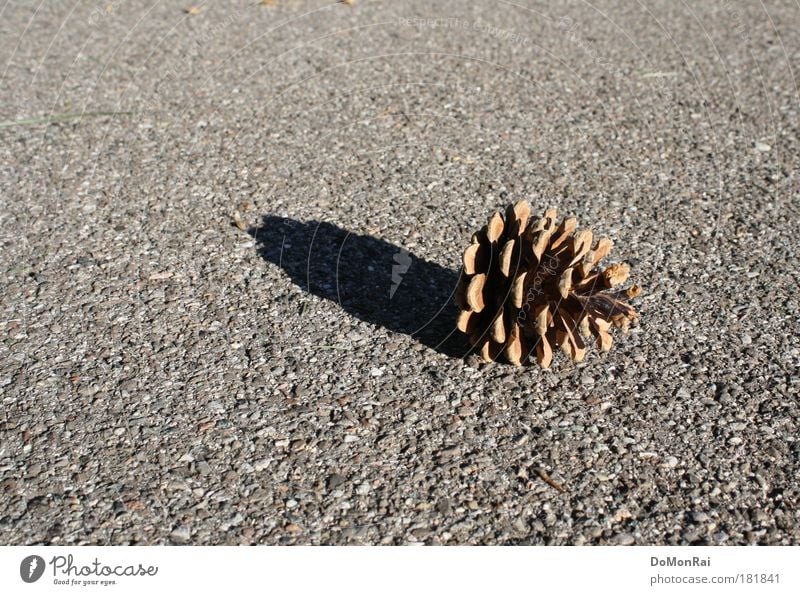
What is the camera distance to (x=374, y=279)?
2.83 metres

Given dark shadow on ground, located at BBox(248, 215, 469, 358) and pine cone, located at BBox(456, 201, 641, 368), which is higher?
pine cone, located at BBox(456, 201, 641, 368)

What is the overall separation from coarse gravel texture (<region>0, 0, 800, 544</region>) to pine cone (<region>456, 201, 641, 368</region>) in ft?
0.38

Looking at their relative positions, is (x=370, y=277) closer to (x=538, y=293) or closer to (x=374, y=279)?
(x=374, y=279)

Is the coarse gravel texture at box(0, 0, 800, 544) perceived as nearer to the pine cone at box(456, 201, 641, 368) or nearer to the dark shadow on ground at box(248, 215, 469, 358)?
the dark shadow on ground at box(248, 215, 469, 358)

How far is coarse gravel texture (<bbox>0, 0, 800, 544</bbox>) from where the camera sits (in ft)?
6.69

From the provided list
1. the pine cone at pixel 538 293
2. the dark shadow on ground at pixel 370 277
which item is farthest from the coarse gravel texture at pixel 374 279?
the pine cone at pixel 538 293

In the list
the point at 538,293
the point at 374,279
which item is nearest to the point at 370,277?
the point at 374,279

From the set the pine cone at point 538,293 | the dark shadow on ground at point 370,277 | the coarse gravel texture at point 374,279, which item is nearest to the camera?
the coarse gravel texture at point 374,279


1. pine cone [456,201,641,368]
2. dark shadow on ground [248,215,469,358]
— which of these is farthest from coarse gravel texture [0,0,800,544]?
pine cone [456,201,641,368]

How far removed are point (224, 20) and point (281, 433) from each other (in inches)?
136

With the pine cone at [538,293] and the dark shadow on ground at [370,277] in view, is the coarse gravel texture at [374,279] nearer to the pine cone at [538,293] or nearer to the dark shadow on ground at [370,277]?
the dark shadow on ground at [370,277]

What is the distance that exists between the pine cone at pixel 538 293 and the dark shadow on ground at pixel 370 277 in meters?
0.18

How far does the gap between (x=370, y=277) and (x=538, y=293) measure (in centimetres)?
67

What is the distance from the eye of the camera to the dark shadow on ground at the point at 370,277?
2.62 meters
